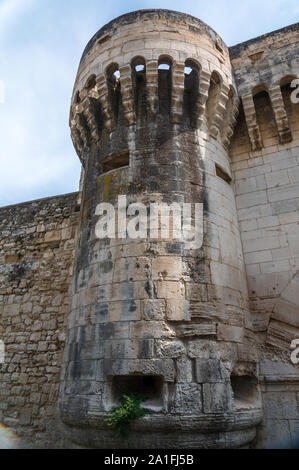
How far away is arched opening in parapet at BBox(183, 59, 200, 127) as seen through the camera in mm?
5289

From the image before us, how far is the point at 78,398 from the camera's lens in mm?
3852

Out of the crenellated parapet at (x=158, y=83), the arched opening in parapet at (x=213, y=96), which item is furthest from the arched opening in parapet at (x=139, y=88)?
the arched opening in parapet at (x=213, y=96)

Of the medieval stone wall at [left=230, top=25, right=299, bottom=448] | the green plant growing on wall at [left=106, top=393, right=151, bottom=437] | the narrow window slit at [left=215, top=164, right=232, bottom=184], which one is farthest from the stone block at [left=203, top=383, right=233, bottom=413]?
the narrow window slit at [left=215, top=164, right=232, bottom=184]

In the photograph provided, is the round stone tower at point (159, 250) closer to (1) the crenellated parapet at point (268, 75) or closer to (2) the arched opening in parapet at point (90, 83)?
(2) the arched opening in parapet at point (90, 83)

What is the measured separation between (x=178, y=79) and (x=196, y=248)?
2.91m

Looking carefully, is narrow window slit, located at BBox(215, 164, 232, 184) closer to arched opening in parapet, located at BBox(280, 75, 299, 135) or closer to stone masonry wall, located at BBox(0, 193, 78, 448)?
arched opening in parapet, located at BBox(280, 75, 299, 135)

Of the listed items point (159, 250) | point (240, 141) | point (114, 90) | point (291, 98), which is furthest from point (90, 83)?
point (291, 98)

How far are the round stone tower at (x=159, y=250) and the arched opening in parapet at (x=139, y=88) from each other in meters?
0.02

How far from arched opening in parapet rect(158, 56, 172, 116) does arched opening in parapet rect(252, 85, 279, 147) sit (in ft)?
6.13

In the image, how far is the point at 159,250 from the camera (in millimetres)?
4223

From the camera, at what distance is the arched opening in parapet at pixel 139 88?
5.32 metres

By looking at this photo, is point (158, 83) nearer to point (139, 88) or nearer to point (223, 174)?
point (139, 88)

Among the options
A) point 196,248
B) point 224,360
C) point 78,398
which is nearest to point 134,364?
point 78,398
